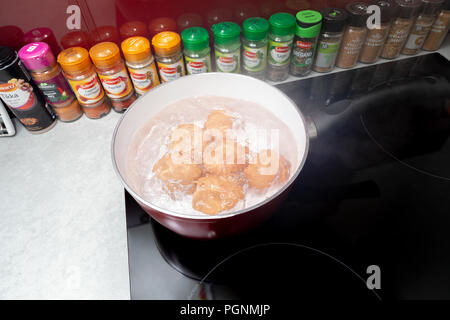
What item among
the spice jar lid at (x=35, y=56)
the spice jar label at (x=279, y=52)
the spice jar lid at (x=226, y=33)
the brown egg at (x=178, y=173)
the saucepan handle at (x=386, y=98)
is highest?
the spice jar lid at (x=226, y=33)

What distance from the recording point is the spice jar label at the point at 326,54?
86cm

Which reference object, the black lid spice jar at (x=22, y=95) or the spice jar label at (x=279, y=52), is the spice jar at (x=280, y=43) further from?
the black lid spice jar at (x=22, y=95)

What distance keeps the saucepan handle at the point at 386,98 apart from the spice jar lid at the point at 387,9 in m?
0.19

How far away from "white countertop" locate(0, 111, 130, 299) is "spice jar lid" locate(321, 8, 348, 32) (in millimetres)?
672

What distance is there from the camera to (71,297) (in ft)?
1.89

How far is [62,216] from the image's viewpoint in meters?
0.69

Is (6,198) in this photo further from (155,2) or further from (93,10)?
(155,2)

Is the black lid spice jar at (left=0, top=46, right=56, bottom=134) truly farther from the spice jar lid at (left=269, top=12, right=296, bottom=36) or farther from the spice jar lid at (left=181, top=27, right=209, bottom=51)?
the spice jar lid at (left=269, top=12, right=296, bottom=36)

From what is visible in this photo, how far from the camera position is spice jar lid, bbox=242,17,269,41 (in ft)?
2.51

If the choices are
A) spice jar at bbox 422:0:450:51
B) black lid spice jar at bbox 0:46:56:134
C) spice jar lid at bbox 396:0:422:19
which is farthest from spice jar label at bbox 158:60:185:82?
spice jar at bbox 422:0:450:51

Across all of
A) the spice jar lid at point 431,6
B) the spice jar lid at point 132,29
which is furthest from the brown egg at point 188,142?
the spice jar lid at point 431,6

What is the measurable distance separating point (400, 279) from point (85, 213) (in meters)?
0.68

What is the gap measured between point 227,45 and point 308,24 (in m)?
0.23
